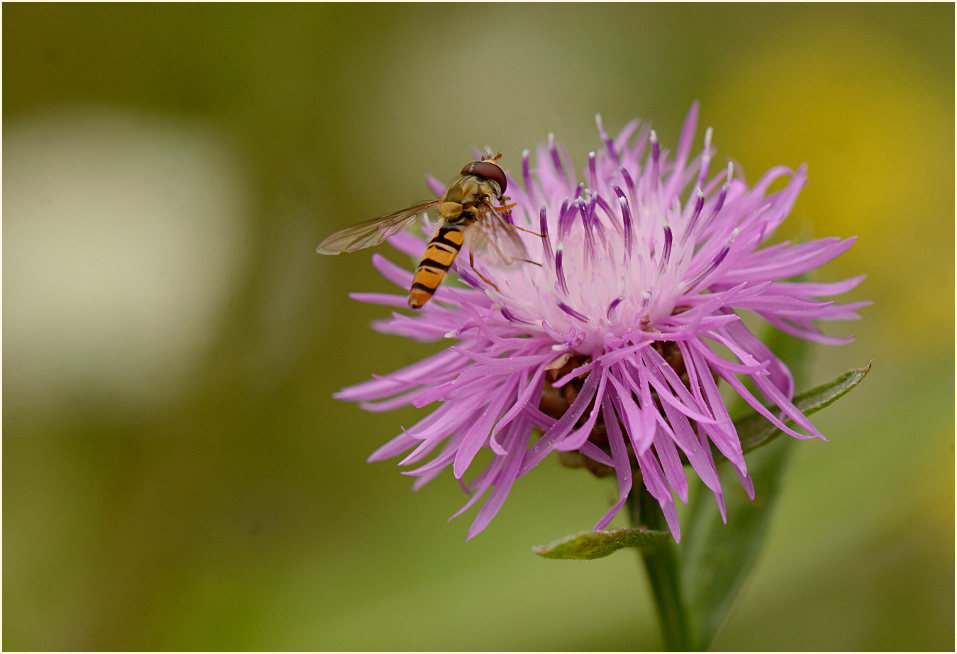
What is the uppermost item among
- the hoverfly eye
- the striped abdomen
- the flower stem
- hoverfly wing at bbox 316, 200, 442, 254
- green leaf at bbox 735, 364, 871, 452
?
the hoverfly eye

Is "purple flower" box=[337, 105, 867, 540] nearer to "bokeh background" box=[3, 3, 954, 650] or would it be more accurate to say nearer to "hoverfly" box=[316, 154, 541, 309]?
"hoverfly" box=[316, 154, 541, 309]

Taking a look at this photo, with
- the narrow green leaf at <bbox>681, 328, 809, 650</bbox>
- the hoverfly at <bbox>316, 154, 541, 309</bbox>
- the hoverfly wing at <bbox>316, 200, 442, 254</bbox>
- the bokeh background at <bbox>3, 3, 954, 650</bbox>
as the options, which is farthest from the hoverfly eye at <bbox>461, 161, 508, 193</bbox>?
the bokeh background at <bbox>3, 3, 954, 650</bbox>

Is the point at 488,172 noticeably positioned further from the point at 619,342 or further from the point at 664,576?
the point at 664,576

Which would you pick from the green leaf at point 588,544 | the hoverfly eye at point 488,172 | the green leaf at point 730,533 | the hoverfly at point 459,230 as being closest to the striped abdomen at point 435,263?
the hoverfly at point 459,230

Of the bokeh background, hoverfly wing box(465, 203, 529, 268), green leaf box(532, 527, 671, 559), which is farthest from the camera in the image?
the bokeh background

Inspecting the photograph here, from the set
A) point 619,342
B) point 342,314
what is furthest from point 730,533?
point 342,314

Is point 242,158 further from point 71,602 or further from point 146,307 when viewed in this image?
point 71,602
